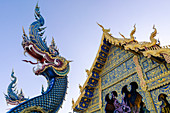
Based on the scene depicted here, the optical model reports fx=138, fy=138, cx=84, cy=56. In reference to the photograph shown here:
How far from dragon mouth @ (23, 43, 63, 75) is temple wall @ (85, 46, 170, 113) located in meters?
3.62

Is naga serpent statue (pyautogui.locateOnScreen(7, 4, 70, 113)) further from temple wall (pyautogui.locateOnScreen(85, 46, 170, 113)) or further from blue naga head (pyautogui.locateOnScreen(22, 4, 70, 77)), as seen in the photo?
temple wall (pyautogui.locateOnScreen(85, 46, 170, 113))

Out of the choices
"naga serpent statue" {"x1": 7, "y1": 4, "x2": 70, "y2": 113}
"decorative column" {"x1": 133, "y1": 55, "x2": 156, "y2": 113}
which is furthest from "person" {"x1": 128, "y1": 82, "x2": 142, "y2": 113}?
"naga serpent statue" {"x1": 7, "y1": 4, "x2": 70, "y2": 113}

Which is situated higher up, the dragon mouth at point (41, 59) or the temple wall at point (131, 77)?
the dragon mouth at point (41, 59)

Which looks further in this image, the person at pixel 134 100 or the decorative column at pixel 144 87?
the person at pixel 134 100

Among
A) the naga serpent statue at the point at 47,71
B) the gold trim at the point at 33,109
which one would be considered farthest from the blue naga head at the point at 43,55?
the gold trim at the point at 33,109

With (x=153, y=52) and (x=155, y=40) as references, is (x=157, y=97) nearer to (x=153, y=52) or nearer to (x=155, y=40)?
(x=153, y=52)

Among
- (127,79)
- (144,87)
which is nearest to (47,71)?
(127,79)

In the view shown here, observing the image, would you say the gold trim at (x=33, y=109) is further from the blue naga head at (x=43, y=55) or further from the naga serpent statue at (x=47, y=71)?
the blue naga head at (x=43, y=55)

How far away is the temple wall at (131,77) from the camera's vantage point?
384 cm

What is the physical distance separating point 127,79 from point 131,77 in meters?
0.20

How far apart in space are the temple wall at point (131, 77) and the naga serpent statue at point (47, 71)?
96.6 inches

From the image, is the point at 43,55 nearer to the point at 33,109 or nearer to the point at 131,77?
the point at 33,109

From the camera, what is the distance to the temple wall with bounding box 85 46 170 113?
3.84 metres

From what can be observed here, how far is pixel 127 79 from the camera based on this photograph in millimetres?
5070
